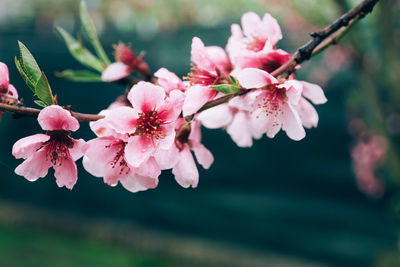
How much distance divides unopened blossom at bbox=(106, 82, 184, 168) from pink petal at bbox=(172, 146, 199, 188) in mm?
75

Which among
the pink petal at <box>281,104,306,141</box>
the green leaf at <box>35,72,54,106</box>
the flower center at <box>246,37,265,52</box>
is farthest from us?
the flower center at <box>246,37,265,52</box>

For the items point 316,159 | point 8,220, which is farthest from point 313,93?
point 8,220

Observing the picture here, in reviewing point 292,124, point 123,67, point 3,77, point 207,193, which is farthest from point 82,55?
point 207,193

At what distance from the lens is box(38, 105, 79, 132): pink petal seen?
532mm

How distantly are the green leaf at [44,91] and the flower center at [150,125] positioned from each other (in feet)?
0.44

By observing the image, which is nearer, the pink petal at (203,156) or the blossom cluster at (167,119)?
the blossom cluster at (167,119)

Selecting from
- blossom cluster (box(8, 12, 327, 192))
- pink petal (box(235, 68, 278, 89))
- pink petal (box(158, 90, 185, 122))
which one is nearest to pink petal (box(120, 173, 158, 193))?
blossom cluster (box(8, 12, 327, 192))

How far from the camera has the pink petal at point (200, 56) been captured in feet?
2.20

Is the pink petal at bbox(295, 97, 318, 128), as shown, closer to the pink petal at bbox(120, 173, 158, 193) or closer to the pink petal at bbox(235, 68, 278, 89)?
the pink petal at bbox(235, 68, 278, 89)

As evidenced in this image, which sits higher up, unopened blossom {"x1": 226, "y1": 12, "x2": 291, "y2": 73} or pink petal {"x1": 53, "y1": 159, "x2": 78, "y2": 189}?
unopened blossom {"x1": 226, "y1": 12, "x2": 291, "y2": 73}

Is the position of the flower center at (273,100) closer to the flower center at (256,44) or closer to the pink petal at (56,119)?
the flower center at (256,44)

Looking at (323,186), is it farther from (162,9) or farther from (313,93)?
(313,93)

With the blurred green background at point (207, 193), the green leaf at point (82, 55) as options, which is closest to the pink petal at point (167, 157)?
the green leaf at point (82, 55)

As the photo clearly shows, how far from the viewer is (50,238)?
416 centimetres
